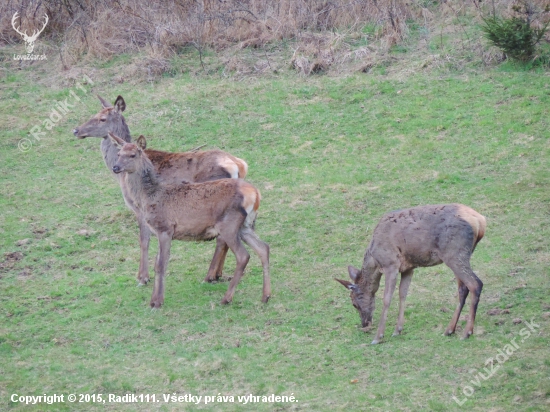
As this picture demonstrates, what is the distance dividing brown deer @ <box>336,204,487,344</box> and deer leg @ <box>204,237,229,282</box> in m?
1.99

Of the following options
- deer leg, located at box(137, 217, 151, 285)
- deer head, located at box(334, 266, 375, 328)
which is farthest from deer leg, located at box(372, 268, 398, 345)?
deer leg, located at box(137, 217, 151, 285)

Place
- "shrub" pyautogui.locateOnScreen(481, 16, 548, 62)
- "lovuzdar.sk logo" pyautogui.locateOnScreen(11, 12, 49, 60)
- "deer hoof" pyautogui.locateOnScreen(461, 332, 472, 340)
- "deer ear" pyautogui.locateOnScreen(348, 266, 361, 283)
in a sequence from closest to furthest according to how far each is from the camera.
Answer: "deer hoof" pyautogui.locateOnScreen(461, 332, 472, 340), "deer ear" pyautogui.locateOnScreen(348, 266, 361, 283), "shrub" pyautogui.locateOnScreen(481, 16, 548, 62), "lovuzdar.sk logo" pyautogui.locateOnScreen(11, 12, 49, 60)

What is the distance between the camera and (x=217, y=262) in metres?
11.0

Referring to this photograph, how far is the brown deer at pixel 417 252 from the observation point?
8703 millimetres

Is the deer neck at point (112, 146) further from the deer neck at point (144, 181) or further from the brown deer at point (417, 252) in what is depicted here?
the brown deer at point (417, 252)

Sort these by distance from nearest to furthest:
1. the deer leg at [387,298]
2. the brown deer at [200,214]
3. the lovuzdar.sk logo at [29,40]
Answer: the deer leg at [387,298], the brown deer at [200,214], the lovuzdar.sk logo at [29,40]

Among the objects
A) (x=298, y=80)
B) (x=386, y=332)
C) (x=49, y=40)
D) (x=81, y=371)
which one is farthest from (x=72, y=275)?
(x=49, y=40)

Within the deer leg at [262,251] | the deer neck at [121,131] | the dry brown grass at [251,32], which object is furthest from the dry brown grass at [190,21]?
the deer leg at [262,251]

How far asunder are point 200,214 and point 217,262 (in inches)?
37.9

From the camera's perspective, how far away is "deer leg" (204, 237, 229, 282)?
35.8 ft

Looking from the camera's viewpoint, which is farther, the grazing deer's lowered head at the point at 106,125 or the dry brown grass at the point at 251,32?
the dry brown grass at the point at 251,32

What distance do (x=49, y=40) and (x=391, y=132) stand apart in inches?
376

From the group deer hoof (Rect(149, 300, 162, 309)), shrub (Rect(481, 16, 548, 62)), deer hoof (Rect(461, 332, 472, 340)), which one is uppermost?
shrub (Rect(481, 16, 548, 62))

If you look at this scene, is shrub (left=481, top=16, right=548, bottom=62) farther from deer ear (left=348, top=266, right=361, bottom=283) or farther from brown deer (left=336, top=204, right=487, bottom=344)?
deer ear (left=348, top=266, right=361, bottom=283)
